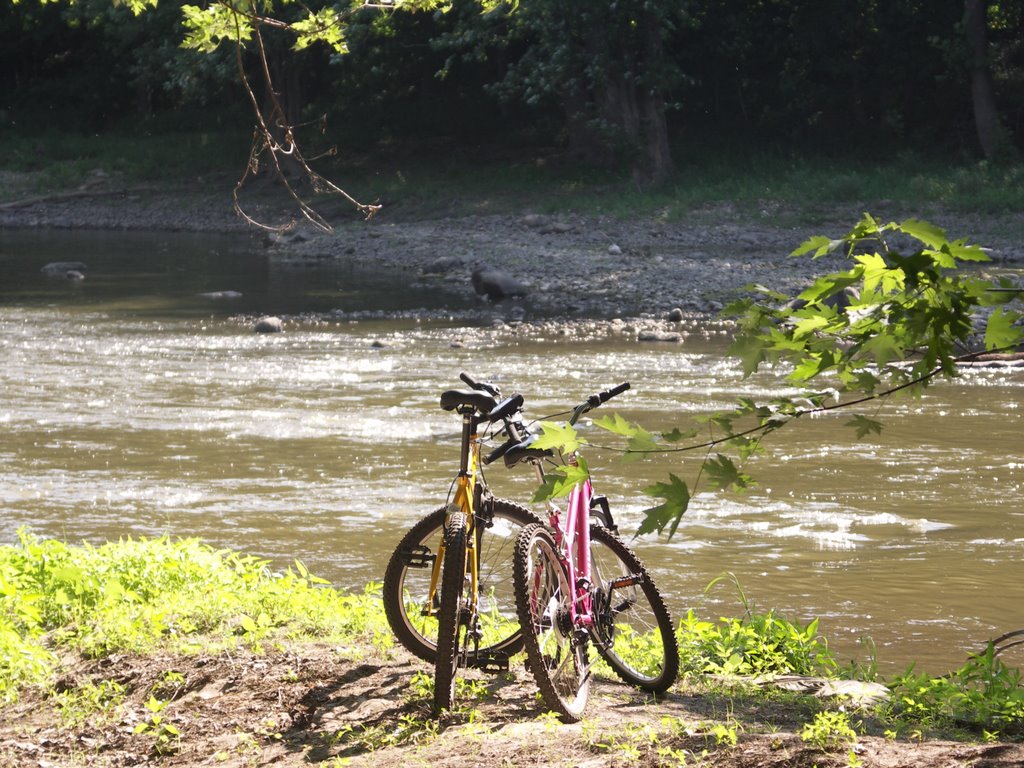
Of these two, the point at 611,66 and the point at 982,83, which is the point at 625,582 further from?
the point at 982,83

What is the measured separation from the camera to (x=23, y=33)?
49219 mm

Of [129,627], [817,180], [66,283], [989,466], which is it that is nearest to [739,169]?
[817,180]

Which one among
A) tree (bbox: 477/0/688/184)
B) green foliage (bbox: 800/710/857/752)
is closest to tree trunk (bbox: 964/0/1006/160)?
tree (bbox: 477/0/688/184)

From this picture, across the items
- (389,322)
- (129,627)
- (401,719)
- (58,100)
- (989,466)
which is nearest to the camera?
(401,719)

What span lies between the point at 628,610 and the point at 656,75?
85.3 feet

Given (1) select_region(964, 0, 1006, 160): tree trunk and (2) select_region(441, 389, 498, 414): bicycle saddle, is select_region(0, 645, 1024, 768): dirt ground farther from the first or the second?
(1) select_region(964, 0, 1006, 160): tree trunk

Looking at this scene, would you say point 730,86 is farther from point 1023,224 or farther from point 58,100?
point 58,100

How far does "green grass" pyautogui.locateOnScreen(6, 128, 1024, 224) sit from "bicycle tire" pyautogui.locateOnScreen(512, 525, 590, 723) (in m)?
23.1

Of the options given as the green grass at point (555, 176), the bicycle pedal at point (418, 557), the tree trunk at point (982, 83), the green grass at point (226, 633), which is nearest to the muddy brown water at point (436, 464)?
the green grass at point (226, 633)

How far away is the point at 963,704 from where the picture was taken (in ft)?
16.4

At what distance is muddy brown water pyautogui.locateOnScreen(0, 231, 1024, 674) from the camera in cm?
820

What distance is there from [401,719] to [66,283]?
836 inches

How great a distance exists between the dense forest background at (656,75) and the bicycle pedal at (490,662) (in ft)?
75.6

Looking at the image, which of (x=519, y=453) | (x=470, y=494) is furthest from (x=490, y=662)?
(x=519, y=453)
